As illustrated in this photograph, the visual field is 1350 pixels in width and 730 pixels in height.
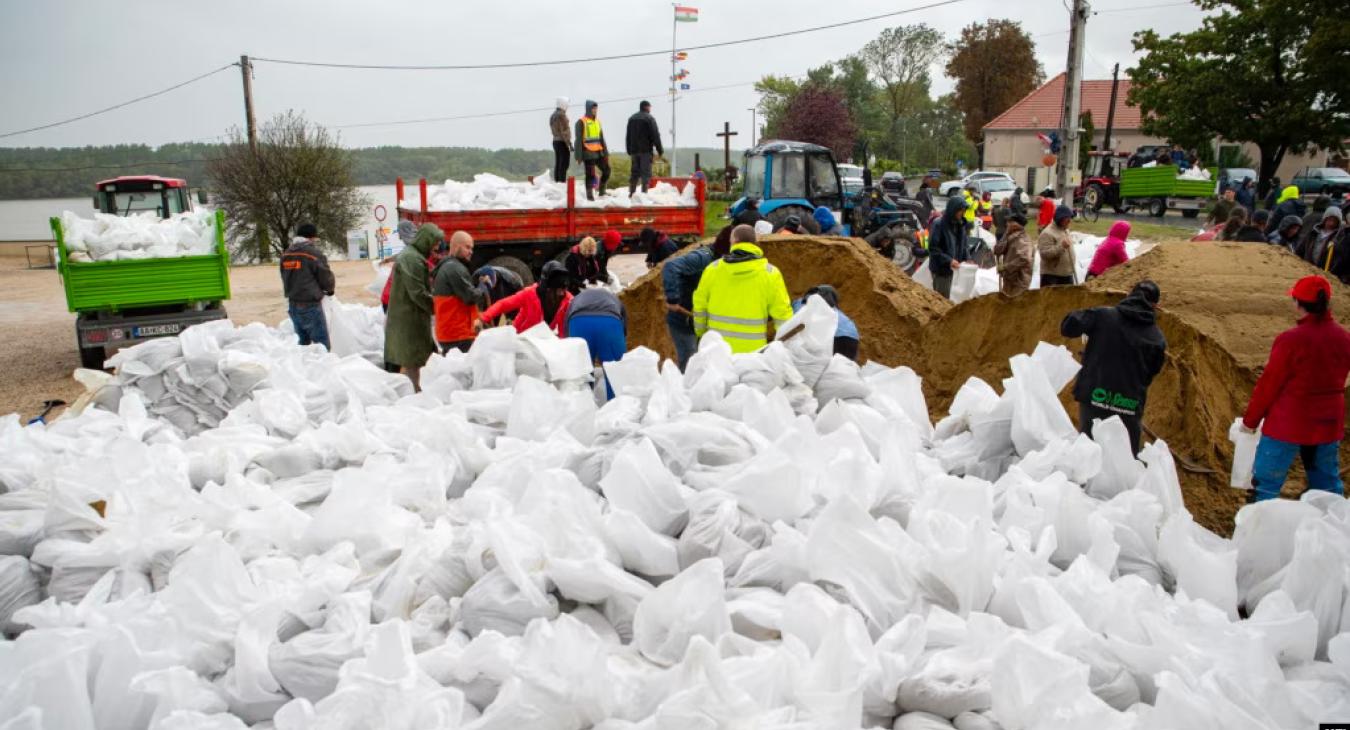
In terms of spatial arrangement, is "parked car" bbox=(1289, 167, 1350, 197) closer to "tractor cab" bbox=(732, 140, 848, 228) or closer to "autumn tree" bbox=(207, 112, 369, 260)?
"tractor cab" bbox=(732, 140, 848, 228)

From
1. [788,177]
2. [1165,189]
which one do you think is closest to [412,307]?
[788,177]

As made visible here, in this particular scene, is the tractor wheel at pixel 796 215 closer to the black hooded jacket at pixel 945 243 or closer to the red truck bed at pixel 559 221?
the red truck bed at pixel 559 221

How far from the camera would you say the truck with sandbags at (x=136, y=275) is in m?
9.48

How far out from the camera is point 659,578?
2.66 meters

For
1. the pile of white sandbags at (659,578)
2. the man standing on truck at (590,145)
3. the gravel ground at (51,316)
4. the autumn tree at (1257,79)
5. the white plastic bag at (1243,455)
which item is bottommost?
the gravel ground at (51,316)

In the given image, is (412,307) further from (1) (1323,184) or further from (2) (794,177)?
(1) (1323,184)

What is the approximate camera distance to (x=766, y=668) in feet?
6.86

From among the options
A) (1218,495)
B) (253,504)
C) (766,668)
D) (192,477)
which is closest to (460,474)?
(253,504)

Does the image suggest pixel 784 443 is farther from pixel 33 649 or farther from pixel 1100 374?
pixel 1100 374

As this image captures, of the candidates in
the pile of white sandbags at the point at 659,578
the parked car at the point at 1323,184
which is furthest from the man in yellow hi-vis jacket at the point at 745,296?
the parked car at the point at 1323,184

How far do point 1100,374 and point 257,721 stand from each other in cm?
421

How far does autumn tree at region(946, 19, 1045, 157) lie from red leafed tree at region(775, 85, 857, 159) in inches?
279

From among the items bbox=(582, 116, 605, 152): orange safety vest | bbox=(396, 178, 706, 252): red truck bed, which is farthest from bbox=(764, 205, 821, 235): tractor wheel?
bbox=(582, 116, 605, 152): orange safety vest

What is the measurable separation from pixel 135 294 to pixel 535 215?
14.7 feet
